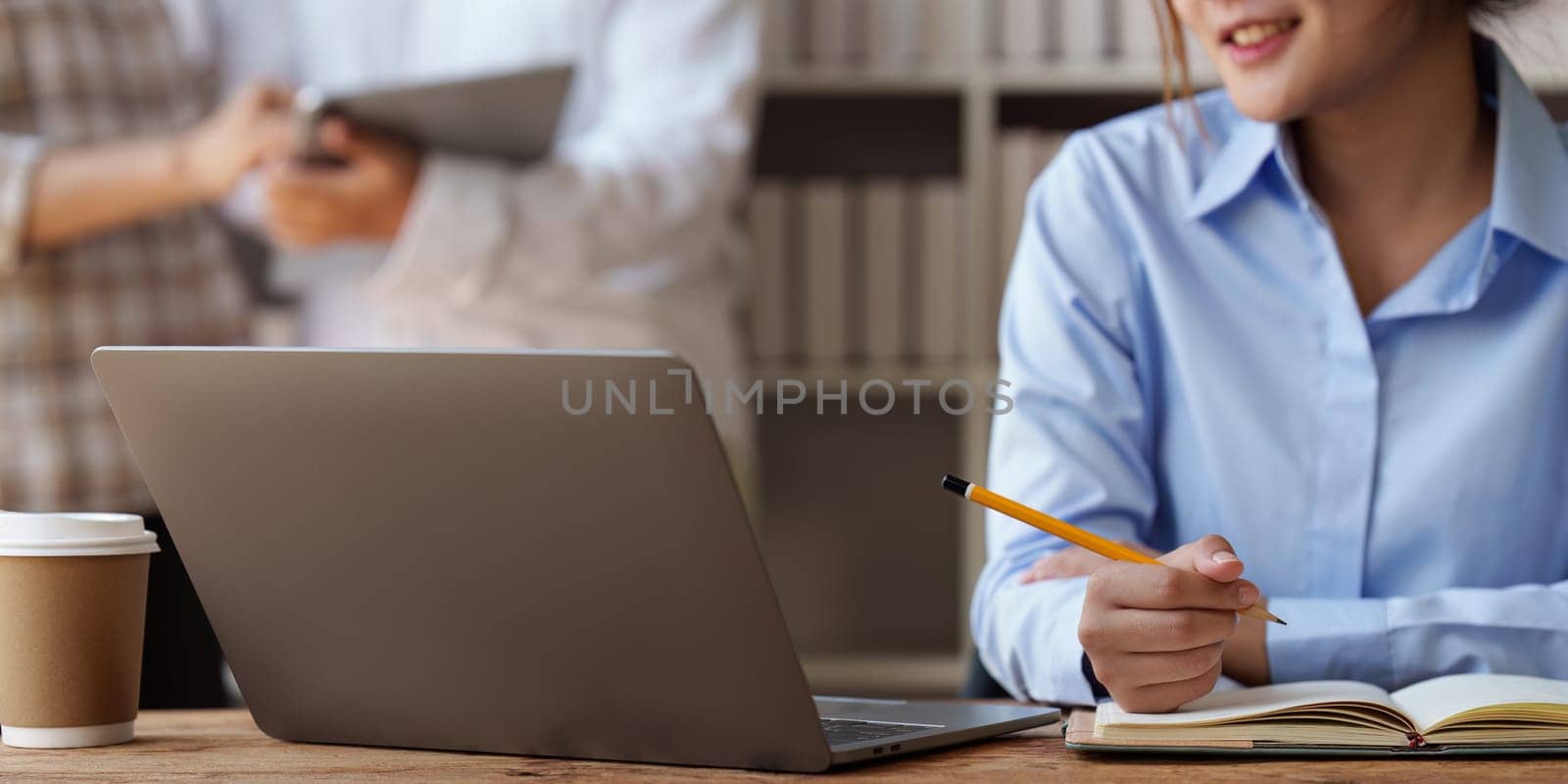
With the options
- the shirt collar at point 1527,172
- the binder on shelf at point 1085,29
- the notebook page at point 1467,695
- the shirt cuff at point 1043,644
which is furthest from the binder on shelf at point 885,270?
the notebook page at point 1467,695

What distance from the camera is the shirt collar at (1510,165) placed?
A: 3.83ft

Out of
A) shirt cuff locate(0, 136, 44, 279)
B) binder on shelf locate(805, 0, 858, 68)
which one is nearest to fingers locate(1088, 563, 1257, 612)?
shirt cuff locate(0, 136, 44, 279)

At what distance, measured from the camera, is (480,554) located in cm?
71

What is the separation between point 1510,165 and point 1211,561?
59 centimetres

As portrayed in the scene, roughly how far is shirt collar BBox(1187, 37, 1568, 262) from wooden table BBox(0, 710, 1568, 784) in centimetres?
57

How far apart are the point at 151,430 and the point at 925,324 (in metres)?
1.79

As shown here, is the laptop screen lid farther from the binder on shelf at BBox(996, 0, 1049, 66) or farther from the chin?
the binder on shelf at BBox(996, 0, 1049, 66)

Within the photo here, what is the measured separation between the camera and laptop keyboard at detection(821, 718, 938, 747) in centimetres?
75

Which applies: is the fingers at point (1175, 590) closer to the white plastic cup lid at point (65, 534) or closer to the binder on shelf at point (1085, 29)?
the white plastic cup lid at point (65, 534)

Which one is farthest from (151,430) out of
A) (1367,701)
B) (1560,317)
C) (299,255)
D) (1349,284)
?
(299,255)

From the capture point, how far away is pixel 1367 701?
76 cm

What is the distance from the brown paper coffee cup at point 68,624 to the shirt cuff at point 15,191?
122 centimetres

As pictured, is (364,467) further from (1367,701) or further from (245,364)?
(1367,701)

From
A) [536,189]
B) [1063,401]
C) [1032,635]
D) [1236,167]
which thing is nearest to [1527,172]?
[1236,167]
